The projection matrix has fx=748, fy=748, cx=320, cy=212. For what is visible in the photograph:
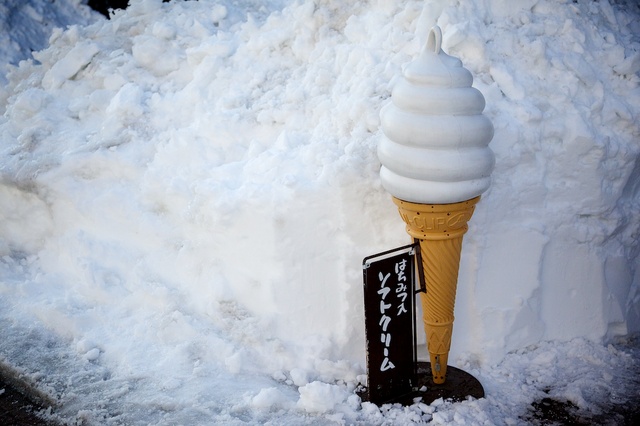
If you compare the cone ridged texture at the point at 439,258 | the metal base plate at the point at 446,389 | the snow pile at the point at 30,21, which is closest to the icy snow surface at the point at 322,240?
the metal base plate at the point at 446,389

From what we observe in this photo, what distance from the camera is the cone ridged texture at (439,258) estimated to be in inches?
125

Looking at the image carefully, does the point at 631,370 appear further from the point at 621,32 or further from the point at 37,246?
the point at 37,246

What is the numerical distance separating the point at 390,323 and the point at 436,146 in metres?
0.83

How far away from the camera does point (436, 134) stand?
2992 mm

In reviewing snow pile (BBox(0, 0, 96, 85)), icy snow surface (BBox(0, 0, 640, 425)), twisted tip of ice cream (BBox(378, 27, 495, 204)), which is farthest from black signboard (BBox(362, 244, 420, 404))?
snow pile (BBox(0, 0, 96, 85))

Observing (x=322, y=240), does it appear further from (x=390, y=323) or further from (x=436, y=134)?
(x=436, y=134)

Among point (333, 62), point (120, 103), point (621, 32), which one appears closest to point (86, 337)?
point (120, 103)

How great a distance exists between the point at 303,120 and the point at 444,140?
4.26 ft

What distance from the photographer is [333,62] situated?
4301 mm

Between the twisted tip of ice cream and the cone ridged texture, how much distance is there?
8 centimetres

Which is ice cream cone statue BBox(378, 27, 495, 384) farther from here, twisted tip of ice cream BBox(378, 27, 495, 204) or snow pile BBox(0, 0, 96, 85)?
snow pile BBox(0, 0, 96, 85)

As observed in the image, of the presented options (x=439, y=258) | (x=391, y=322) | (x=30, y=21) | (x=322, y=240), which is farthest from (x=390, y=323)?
(x=30, y=21)

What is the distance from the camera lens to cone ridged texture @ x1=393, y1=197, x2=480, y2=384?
317cm

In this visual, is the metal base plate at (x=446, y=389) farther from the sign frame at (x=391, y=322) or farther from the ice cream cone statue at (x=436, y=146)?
the ice cream cone statue at (x=436, y=146)
